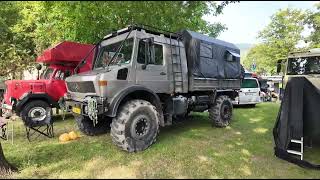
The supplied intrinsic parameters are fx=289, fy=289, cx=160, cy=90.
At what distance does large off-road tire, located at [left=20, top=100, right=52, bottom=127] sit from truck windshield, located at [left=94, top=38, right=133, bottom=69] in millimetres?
3401

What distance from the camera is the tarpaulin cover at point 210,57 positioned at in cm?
900

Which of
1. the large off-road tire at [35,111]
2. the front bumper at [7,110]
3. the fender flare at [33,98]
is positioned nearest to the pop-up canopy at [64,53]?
the fender flare at [33,98]

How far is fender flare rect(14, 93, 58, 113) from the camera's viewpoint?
1056 centimetres

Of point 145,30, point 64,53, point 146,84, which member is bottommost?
point 146,84

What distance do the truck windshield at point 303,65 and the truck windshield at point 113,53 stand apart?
656cm

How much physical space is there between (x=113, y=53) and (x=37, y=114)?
16.1ft

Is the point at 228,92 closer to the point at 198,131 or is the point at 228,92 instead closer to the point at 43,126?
the point at 198,131

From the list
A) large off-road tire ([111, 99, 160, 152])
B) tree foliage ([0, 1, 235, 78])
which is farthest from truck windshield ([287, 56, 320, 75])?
large off-road tire ([111, 99, 160, 152])

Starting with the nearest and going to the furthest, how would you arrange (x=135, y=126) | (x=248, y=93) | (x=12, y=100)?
(x=135, y=126)
(x=12, y=100)
(x=248, y=93)

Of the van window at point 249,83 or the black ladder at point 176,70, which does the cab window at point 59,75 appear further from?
the van window at point 249,83

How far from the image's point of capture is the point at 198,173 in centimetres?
546

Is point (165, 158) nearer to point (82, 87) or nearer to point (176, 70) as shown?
point (82, 87)

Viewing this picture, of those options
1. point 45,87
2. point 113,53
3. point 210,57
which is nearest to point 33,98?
point 45,87

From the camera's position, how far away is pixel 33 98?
11008mm
